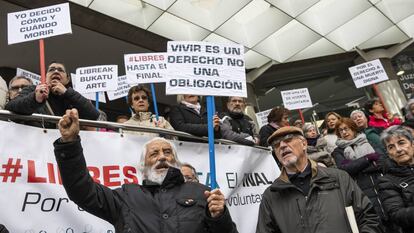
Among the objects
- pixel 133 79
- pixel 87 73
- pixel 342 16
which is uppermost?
pixel 342 16

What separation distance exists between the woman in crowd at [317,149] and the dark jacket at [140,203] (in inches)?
89.1

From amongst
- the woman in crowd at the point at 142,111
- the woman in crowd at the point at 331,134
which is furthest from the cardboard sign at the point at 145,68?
the woman in crowd at the point at 331,134

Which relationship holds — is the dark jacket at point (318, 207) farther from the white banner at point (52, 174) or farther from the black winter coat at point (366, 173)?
the black winter coat at point (366, 173)

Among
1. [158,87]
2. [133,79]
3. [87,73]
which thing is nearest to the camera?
[133,79]

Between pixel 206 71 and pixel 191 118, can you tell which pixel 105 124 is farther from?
pixel 191 118

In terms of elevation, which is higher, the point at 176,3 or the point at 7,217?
the point at 176,3

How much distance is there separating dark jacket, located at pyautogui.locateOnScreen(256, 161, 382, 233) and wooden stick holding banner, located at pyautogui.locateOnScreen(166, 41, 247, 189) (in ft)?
1.98

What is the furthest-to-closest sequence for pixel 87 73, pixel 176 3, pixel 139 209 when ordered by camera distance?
pixel 176 3 < pixel 87 73 < pixel 139 209

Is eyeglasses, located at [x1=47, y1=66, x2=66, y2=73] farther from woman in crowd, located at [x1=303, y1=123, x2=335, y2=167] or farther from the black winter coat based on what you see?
the black winter coat

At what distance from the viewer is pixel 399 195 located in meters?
3.10

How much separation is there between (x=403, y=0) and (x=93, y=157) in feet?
34.6

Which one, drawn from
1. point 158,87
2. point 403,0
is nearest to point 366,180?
point 403,0

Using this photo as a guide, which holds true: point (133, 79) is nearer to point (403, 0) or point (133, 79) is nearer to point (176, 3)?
point (176, 3)

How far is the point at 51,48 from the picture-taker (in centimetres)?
1071
